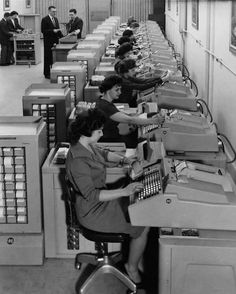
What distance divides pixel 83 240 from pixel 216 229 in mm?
1270

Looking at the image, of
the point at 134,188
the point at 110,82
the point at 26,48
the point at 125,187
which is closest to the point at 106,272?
the point at 125,187

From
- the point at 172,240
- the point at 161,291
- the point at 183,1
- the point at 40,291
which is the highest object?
the point at 183,1

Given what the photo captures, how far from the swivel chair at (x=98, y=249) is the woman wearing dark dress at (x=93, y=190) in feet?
0.12

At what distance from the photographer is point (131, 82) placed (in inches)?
265

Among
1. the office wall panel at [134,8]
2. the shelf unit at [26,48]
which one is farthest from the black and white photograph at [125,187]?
the office wall panel at [134,8]

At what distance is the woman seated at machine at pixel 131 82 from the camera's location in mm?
6586

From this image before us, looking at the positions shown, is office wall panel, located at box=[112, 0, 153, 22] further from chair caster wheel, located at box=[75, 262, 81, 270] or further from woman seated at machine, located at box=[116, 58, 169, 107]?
chair caster wheel, located at box=[75, 262, 81, 270]

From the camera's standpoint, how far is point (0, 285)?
12.9 ft

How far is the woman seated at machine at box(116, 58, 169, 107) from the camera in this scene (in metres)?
6.59

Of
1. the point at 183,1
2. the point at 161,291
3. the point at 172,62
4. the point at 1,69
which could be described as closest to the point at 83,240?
the point at 161,291

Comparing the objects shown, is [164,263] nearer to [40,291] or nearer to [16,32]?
[40,291]

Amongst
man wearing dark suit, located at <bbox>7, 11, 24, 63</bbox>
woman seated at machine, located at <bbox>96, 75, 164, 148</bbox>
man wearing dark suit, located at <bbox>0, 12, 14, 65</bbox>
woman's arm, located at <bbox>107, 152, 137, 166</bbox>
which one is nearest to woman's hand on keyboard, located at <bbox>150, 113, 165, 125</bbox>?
woman seated at machine, located at <bbox>96, 75, 164, 148</bbox>

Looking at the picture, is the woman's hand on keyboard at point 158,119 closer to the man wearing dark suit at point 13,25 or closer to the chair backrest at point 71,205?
the chair backrest at point 71,205

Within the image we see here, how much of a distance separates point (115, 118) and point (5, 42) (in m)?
10.7
